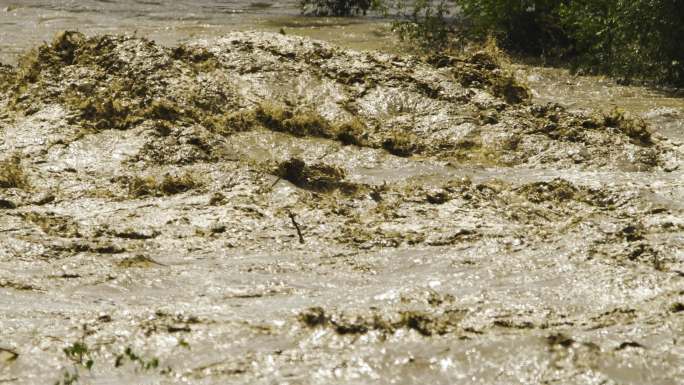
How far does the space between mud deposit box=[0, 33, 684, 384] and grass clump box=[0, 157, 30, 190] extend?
66 mm

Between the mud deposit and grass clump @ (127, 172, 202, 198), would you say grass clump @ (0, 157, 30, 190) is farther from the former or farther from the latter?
grass clump @ (127, 172, 202, 198)

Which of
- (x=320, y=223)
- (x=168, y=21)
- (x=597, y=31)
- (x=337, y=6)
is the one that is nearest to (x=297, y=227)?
(x=320, y=223)

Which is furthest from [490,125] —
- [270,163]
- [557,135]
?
[270,163]

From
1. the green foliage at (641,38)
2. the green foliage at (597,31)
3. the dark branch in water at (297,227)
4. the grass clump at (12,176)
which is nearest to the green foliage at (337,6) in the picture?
the green foliage at (597,31)

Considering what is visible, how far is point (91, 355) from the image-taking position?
4184 millimetres

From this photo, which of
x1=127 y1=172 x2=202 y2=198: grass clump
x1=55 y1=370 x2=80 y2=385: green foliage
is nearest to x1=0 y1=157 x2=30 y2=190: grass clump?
x1=127 y1=172 x2=202 y2=198: grass clump

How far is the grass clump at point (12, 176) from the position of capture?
282 inches

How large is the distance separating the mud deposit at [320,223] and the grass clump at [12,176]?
7cm

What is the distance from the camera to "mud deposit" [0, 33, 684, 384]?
4.16m

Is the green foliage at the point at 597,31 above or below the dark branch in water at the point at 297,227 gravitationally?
above

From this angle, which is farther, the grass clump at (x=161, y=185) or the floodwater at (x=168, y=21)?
the floodwater at (x=168, y=21)

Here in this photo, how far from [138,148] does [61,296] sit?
9.74 feet

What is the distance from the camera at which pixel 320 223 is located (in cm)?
641

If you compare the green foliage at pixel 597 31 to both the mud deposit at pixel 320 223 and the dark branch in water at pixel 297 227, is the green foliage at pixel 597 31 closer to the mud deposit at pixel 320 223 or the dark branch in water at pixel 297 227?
the mud deposit at pixel 320 223
